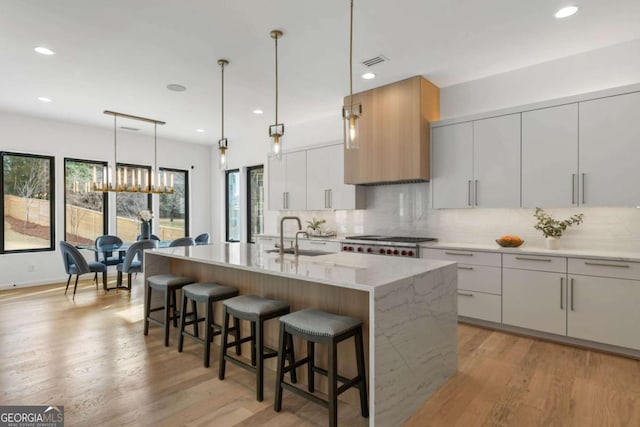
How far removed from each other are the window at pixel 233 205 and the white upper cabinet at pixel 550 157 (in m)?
5.73

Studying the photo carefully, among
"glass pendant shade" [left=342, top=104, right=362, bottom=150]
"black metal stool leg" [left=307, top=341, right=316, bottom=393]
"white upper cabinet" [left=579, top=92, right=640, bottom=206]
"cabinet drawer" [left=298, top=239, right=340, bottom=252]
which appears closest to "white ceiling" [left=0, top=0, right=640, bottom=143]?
"white upper cabinet" [left=579, top=92, right=640, bottom=206]

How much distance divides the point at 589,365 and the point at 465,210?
6.53 feet

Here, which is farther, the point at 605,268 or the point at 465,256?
the point at 465,256

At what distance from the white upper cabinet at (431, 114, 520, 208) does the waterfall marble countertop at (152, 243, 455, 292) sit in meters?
1.69

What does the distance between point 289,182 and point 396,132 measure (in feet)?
7.27

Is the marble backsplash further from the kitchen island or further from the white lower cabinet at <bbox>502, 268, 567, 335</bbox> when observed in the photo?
the kitchen island

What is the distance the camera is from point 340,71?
3992mm

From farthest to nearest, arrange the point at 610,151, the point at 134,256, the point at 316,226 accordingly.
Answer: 1. the point at 316,226
2. the point at 134,256
3. the point at 610,151

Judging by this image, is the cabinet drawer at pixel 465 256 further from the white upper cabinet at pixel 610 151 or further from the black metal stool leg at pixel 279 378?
the black metal stool leg at pixel 279 378

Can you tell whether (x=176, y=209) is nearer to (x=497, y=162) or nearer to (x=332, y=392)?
(x=497, y=162)

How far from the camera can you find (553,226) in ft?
12.0

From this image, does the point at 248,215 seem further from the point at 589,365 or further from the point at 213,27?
the point at 589,365

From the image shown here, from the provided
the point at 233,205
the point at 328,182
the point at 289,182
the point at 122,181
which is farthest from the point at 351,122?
the point at 233,205

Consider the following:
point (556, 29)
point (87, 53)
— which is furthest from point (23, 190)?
point (556, 29)
